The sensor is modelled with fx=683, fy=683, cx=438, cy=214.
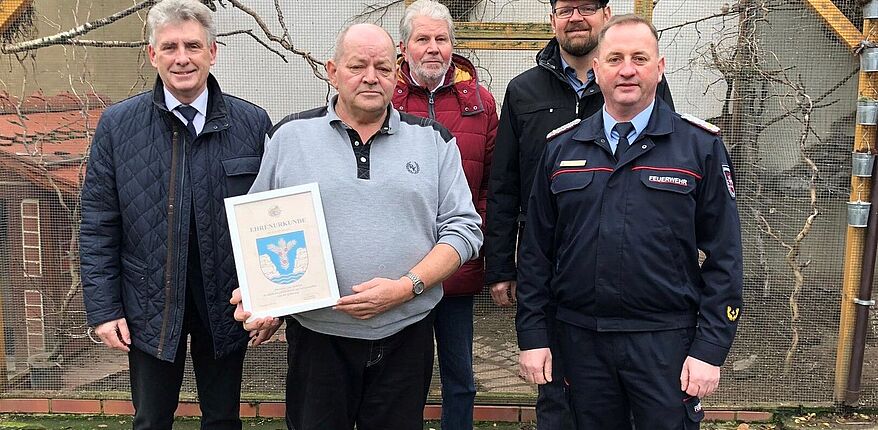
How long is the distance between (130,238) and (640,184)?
1.73 metres

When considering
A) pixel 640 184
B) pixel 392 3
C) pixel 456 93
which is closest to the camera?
pixel 640 184

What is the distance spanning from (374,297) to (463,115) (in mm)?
1005

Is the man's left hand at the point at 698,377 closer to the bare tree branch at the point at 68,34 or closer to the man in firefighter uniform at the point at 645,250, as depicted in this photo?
the man in firefighter uniform at the point at 645,250

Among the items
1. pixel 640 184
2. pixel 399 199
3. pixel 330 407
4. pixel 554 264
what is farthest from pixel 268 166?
pixel 640 184

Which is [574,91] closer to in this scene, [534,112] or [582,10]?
[534,112]

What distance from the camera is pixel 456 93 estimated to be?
283 cm

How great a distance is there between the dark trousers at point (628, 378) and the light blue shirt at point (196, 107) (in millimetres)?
1463

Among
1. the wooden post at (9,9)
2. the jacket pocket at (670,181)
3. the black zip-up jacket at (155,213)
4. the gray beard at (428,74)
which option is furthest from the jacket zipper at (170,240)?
the wooden post at (9,9)

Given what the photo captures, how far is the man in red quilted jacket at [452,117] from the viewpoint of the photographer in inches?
107

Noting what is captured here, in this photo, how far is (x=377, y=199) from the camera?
220cm

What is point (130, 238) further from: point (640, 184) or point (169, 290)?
point (640, 184)

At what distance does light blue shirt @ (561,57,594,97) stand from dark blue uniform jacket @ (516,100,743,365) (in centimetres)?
50

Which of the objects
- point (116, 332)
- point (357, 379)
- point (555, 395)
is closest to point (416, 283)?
point (357, 379)

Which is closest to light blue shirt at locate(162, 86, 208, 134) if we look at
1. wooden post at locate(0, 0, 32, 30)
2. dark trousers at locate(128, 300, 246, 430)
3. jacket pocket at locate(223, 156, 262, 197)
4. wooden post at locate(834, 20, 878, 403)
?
jacket pocket at locate(223, 156, 262, 197)
